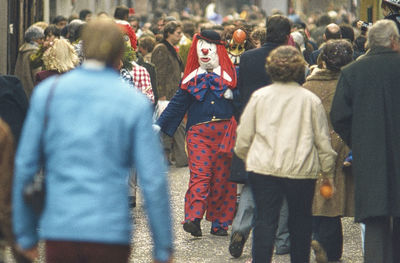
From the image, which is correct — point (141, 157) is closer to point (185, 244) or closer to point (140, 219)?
point (185, 244)

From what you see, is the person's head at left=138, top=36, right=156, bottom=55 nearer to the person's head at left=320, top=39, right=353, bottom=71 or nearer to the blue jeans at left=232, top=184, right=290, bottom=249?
the blue jeans at left=232, top=184, right=290, bottom=249

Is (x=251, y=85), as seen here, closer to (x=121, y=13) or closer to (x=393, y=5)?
(x=393, y=5)

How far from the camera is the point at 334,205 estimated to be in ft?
26.1

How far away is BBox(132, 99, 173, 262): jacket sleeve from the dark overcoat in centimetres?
268

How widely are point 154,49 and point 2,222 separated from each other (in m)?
9.57

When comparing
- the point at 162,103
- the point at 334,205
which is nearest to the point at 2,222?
the point at 334,205

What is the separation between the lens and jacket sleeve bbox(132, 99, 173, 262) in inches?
167

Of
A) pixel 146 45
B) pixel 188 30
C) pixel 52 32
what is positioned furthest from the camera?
pixel 188 30

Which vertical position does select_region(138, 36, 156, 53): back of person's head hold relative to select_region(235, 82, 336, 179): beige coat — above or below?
below

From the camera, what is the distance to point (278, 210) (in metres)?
6.75

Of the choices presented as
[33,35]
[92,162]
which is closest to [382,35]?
[92,162]

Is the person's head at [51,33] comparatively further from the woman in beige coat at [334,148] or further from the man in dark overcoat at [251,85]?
the woman in beige coat at [334,148]

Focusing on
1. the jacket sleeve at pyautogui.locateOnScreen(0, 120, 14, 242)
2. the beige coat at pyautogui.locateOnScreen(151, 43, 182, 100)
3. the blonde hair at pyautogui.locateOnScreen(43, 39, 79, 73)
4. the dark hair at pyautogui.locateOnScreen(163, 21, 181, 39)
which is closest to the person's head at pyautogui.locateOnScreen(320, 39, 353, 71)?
the blonde hair at pyautogui.locateOnScreen(43, 39, 79, 73)

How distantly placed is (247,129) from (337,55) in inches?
61.5
